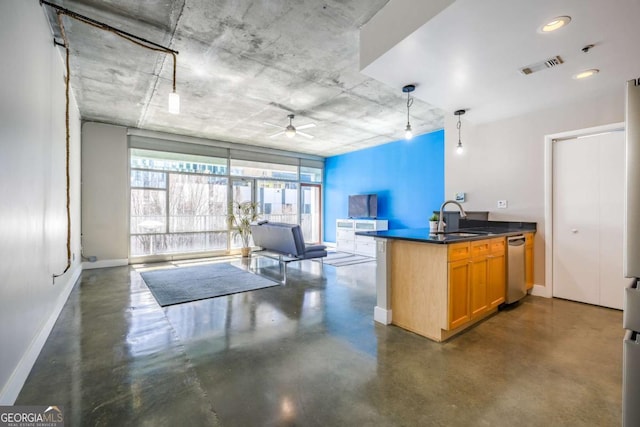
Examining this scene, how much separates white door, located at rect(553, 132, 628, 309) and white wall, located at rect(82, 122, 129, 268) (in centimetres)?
793

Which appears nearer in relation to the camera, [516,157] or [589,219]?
[589,219]

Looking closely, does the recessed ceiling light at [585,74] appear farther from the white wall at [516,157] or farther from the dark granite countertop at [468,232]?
the dark granite countertop at [468,232]

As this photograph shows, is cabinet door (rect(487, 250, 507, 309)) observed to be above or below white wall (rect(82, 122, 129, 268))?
below

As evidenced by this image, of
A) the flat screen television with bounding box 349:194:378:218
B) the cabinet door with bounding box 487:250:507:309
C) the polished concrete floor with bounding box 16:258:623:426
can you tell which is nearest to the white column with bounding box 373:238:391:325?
the polished concrete floor with bounding box 16:258:623:426

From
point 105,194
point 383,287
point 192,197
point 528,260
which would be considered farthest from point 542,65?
point 105,194

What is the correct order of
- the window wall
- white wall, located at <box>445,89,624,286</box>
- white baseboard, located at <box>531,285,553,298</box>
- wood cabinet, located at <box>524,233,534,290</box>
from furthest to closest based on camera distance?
1. the window wall
2. white baseboard, located at <box>531,285,553,298</box>
3. wood cabinet, located at <box>524,233,534,290</box>
4. white wall, located at <box>445,89,624,286</box>

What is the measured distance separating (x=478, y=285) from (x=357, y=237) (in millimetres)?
4792

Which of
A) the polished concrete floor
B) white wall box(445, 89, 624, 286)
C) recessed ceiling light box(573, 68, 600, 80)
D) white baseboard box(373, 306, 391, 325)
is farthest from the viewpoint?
white wall box(445, 89, 624, 286)

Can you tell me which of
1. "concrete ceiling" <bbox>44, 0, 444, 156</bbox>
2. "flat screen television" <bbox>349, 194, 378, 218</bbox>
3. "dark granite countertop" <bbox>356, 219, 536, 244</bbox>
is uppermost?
"concrete ceiling" <bbox>44, 0, 444, 156</bbox>

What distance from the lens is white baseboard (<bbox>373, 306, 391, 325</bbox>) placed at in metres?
Answer: 2.95

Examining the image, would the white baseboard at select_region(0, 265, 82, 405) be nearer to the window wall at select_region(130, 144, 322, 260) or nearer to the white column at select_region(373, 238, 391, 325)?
the white column at select_region(373, 238, 391, 325)

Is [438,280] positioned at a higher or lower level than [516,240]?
lower

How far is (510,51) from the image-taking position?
8.23ft

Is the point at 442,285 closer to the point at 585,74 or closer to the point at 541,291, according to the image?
the point at 541,291
